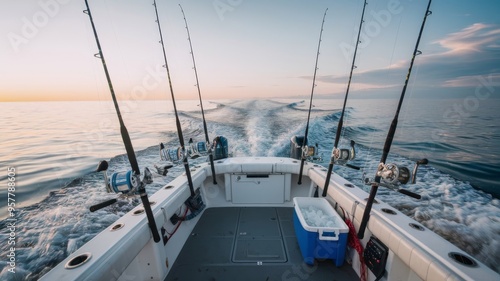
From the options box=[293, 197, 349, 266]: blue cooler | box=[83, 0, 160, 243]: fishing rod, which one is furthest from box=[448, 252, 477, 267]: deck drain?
box=[83, 0, 160, 243]: fishing rod

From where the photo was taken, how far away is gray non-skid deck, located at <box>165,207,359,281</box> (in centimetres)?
198

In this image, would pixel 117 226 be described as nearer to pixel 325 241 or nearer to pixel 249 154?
pixel 325 241

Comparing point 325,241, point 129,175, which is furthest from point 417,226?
point 129,175

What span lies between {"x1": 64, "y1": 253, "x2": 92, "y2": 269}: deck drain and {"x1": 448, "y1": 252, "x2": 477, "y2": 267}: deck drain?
7.11ft

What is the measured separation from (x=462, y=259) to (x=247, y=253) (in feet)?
5.84

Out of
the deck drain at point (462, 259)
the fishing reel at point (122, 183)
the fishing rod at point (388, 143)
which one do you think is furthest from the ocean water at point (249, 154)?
the deck drain at point (462, 259)

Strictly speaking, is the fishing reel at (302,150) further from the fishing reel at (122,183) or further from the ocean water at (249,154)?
the fishing reel at (122,183)

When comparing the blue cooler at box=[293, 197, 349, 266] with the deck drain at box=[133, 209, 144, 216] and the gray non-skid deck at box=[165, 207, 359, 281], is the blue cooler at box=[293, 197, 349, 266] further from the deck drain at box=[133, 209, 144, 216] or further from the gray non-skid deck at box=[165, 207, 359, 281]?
the deck drain at box=[133, 209, 144, 216]

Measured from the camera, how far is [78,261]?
3.88ft

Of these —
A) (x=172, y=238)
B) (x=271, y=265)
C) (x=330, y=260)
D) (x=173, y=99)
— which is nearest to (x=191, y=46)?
(x=173, y=99)

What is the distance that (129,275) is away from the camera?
1.70 metres

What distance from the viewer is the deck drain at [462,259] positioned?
1.13 m

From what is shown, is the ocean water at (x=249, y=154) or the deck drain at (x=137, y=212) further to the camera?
the ocean water at (x=249, y=154)

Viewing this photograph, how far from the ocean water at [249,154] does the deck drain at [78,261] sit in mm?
928
